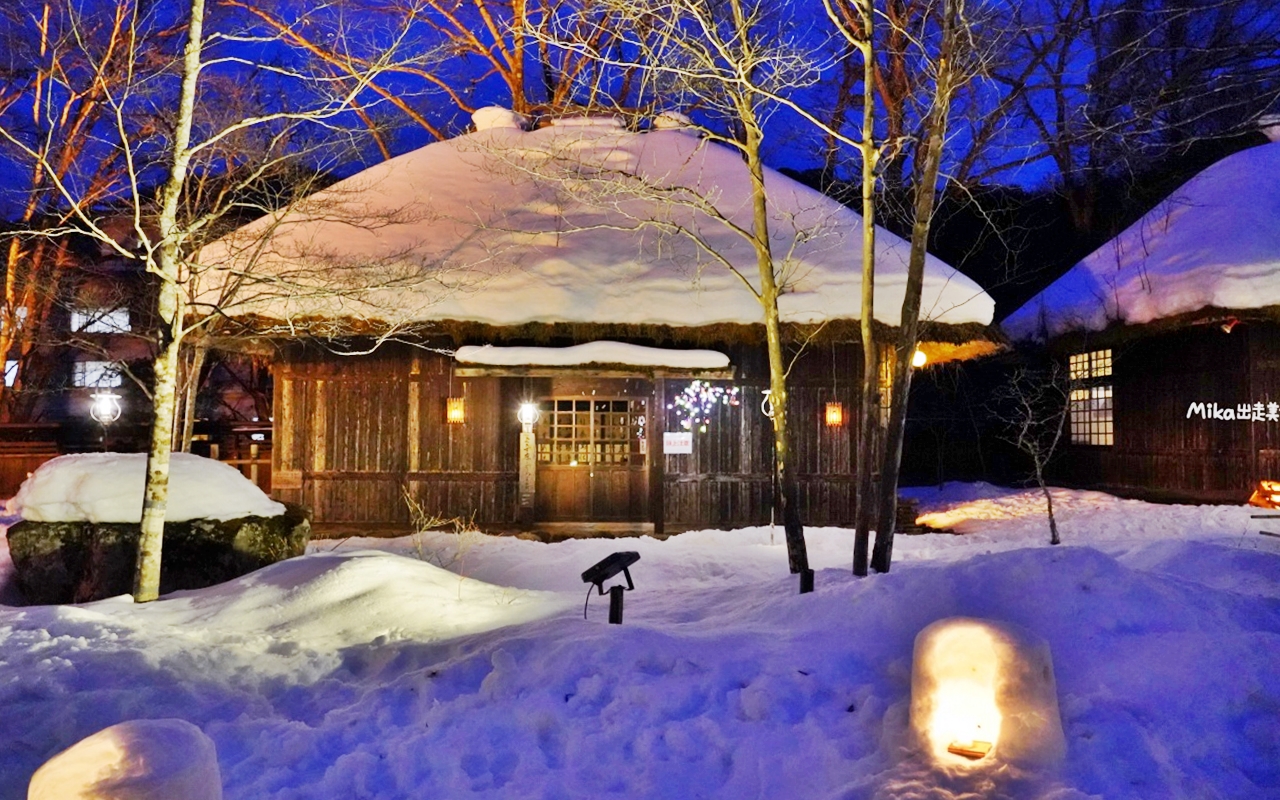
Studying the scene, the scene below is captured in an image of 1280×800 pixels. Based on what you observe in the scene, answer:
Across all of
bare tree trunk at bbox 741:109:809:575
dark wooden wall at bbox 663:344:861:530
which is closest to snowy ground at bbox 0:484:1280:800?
bare tree trunk at bbox 741:109:809:575

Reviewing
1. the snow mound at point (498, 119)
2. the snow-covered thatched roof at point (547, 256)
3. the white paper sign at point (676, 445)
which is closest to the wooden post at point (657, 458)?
the white paper sign at point (676, 445)

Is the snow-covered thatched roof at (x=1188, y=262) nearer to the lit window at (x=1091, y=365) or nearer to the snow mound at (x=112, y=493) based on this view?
the lit window at (x=1091, y=365)

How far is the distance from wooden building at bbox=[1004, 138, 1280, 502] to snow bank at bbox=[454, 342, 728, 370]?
386 inches

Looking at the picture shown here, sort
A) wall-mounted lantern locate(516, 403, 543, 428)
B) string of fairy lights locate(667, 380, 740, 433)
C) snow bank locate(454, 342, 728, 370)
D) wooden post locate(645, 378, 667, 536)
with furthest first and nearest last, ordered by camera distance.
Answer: string of fairy lights locate(667, 380, 740, 433), wooden post locate(645, 378, 667, 536), wall-mounted lantern locate(516, 403, 543, 428), snow bank locate(454, 342, 728, 370)

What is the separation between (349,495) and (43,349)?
49.1ft

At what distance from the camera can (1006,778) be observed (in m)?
3.44

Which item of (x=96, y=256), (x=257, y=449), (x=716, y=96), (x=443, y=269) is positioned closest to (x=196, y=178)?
(x=443, y=269)

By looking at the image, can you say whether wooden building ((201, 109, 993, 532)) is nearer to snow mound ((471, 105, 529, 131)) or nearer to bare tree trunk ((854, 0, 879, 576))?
bare tree trunk ((854, 0, 879, 576))

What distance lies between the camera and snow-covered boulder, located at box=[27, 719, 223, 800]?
108 inches

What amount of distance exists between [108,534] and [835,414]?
958cm

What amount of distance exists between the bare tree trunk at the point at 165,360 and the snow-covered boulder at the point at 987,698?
20.3ft

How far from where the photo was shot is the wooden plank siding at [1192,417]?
1414 cm

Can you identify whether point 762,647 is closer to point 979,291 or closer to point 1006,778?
point 1006,778

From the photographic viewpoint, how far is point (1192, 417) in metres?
15.3
